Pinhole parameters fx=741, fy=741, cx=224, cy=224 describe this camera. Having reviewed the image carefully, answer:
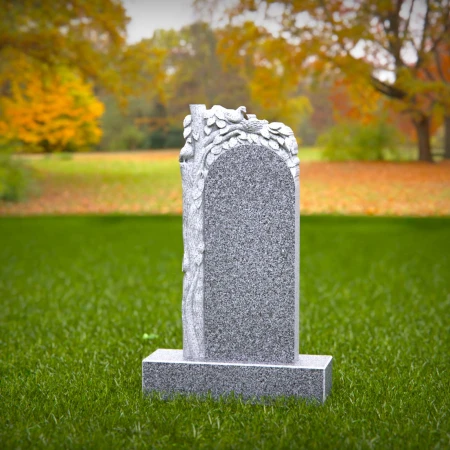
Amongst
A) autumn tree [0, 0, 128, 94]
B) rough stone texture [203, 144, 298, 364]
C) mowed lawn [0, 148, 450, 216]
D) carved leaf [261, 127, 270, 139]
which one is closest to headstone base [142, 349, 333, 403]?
rough stone texture [203, 144, 298, 364]

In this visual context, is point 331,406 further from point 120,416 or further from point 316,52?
point 316,52

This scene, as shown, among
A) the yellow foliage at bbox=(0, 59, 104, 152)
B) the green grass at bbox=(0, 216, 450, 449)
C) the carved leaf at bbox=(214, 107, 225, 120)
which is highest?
the yellow foliage at bbox=(0, 59, 104, 152)

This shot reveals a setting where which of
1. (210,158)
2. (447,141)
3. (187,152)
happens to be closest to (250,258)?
(210,158)

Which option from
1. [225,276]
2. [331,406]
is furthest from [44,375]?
[331,406]

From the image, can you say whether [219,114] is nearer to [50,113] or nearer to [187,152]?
[187,152]

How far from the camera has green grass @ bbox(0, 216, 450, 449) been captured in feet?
13.6

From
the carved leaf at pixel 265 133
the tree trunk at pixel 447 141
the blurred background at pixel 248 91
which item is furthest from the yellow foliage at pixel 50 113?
the carved leaf at pixel 265 133

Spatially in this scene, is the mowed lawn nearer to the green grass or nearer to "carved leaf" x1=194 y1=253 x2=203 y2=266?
the green grass

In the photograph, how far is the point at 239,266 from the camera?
16.2ft

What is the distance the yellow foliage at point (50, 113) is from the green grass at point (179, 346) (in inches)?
462

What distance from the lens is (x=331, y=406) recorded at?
4617 mm

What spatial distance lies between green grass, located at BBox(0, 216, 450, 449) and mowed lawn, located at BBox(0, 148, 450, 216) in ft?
17.4

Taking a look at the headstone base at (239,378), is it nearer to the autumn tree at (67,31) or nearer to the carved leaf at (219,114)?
the carved leaf at (219,114)

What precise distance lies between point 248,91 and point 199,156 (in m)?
18.8
